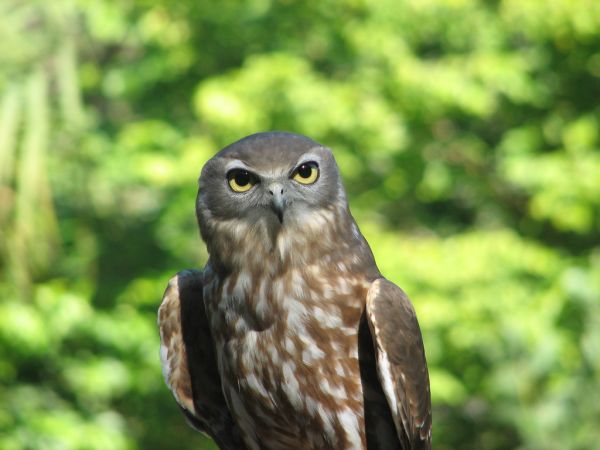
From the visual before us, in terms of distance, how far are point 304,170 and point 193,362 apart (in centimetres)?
81

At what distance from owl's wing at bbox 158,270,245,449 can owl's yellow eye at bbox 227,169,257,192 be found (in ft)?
1.41

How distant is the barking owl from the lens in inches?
128

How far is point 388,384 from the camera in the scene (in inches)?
127

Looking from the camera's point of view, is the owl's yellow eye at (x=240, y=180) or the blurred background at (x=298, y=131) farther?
the blurred background at (x=298, y=131)

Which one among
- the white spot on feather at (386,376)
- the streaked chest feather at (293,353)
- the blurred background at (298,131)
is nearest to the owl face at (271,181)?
the streaked chest feather at (293,353)

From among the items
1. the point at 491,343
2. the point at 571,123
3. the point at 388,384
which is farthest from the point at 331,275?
the point at 571,123

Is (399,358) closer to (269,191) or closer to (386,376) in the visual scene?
(386,376)

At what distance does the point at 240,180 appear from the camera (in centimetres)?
333

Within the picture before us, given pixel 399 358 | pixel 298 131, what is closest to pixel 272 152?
pixel 399 358

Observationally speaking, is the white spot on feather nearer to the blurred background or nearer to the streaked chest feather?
the streaked chest feather

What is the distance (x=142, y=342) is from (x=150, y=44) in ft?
9.24

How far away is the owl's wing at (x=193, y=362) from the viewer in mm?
3496

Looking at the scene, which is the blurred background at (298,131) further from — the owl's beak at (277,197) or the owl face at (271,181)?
the owl's beak at (277,197)

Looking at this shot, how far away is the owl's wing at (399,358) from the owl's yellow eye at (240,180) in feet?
1.75
